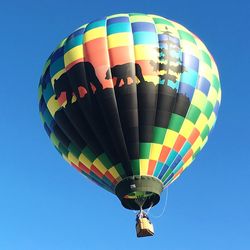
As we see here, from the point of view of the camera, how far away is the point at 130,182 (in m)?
18.0

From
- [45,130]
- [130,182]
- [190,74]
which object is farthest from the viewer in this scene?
[45,130]

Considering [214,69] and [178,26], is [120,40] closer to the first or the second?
[178,26]

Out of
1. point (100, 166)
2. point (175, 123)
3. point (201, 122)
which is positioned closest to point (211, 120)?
point (201, 122)

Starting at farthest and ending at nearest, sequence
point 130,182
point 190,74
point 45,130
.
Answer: point 45,130 < point 190,74 < point 130,182

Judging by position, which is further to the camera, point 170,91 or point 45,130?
point 45,130

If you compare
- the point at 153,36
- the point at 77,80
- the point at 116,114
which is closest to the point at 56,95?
the point at 77,80

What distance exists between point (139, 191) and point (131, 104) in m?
2.58

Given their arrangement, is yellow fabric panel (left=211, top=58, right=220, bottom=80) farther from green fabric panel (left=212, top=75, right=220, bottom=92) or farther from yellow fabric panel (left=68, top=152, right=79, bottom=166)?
yellow fabric panel (left=68, top=152, right=79, bottom=166)

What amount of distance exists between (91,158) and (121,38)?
385 centimetres

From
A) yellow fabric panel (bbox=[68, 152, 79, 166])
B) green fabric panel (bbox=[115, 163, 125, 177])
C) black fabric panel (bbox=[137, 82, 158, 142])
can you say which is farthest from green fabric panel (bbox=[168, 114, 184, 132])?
yellow fabric panel (bbox=[68, 152, 79, 166])

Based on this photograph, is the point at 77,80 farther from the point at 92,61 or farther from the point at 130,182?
the point at 130,182

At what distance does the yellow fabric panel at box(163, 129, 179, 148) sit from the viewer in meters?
18.6

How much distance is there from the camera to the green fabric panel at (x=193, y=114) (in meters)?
19.0

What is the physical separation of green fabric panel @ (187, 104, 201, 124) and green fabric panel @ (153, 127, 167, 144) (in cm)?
108
